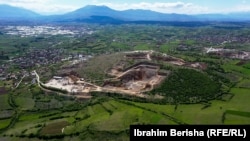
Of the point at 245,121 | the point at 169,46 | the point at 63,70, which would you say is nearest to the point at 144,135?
the point at 245,121

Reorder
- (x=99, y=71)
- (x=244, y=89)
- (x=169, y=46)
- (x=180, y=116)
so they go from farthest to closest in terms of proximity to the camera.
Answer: (x=169, y=46) → (x=99, y=71) → (x=244, y=89) → (x=180, y=116)

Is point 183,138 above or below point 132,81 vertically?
above

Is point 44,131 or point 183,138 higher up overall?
point 183,138

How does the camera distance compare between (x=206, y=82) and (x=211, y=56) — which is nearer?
(x=206, y=82)

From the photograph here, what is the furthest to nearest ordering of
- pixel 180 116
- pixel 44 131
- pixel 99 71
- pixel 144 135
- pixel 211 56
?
pixel 211 56 → pixel 99 71 → pixel 180 116 → pixel 44 131 → pixel 144 135

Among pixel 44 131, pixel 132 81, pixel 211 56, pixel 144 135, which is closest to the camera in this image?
pixel 144 135

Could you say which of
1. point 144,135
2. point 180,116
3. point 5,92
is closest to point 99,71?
point 5,92

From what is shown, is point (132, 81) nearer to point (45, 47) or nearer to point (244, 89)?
point (244, 89)

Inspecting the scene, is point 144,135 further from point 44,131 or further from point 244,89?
point 244,89

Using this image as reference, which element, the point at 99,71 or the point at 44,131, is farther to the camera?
the point at 99,71
